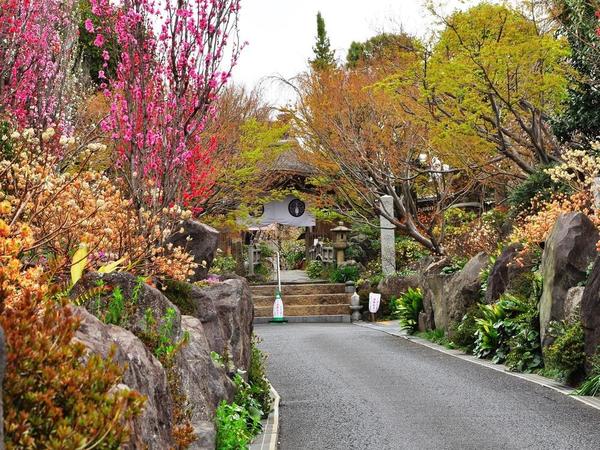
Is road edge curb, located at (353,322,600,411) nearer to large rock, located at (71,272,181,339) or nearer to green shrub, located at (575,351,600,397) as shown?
green shrub, located at (575,351,600,397)

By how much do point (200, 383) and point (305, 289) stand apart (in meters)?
25.7

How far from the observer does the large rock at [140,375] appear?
428 cm

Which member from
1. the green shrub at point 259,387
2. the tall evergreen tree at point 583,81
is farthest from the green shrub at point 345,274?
the green shrub at point 259,387

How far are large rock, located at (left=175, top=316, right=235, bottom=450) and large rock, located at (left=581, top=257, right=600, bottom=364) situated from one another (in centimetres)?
557

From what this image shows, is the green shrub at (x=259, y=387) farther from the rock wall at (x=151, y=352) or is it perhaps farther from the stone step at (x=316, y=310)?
the stone step at (x=316, y=310)

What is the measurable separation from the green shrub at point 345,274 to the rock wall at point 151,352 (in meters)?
22.8

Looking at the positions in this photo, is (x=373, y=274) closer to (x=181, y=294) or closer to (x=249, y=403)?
(x=249, y=403)

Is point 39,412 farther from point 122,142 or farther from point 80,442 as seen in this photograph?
point 122,142

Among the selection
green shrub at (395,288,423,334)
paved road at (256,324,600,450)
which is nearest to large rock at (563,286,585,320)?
paved road at (256,324,600,450)

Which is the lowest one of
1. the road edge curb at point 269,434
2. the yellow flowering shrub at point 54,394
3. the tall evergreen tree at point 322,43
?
the road edge curb at point 269,434

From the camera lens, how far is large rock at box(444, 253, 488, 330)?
18.2 meters

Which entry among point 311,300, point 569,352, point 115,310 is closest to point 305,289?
point 311,300

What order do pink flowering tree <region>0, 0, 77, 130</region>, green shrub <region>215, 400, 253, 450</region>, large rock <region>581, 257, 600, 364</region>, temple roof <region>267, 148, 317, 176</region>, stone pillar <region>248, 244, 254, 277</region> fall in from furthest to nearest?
stone pillar <region>248, 244, 254, 277</region>
temple roof <region>267, 148, 317, 176</region>
large rock <region>581, 257, 600, 364</region>
pink flowering tree <region>0, 0, 77, 130</region>
green shrub <region>215, 400, 253, 450</region>

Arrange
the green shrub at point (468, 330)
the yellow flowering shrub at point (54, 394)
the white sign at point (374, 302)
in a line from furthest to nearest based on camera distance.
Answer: the white sign at point (374, 302), the green shrub at point (468, 330), the yellow flowering shrub at point (54, 394)
